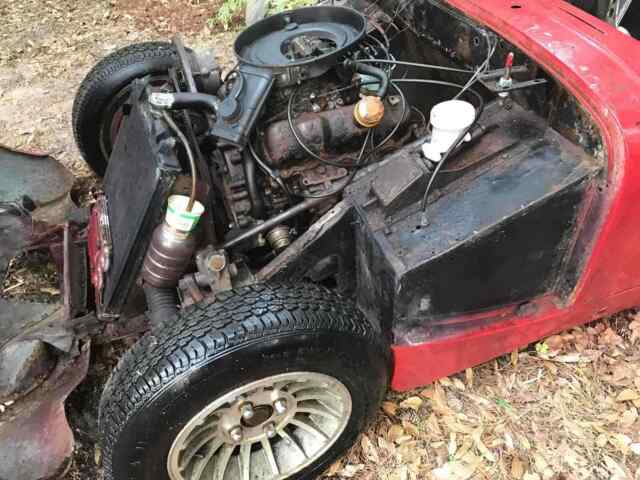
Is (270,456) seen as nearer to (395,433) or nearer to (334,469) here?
(334,469)

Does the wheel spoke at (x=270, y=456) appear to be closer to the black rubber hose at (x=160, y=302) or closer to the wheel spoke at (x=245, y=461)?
the wheel spoke at (x=245, y=461)

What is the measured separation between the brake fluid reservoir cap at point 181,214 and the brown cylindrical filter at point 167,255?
3 centimetres

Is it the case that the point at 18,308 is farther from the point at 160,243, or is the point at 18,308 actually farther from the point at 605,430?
the point at 605,430

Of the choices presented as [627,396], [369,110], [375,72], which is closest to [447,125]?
[369,110]

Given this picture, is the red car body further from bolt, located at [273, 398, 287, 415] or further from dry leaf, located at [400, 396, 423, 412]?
bolt, located at [273, 398, 287, 415]

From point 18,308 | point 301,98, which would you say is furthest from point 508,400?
point 18,308

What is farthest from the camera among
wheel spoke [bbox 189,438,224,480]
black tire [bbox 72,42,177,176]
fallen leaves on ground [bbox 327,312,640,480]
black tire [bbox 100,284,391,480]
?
black tire [bbox 72,42,177,176]

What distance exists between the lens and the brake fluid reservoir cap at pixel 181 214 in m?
2.09

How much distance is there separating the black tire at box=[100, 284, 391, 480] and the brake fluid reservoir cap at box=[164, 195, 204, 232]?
332 mm

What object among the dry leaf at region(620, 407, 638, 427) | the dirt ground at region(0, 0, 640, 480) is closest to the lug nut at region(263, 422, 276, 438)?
the dirt ground at region(0, 0, 640, 480)

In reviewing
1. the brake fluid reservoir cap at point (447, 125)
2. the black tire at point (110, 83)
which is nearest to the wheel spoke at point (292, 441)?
the brake fluid reservoir cap at point (447, 125)

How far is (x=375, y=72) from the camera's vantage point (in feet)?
7.75

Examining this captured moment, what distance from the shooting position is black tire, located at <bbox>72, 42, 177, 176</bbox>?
10.3ft

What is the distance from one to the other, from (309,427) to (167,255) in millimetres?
867
